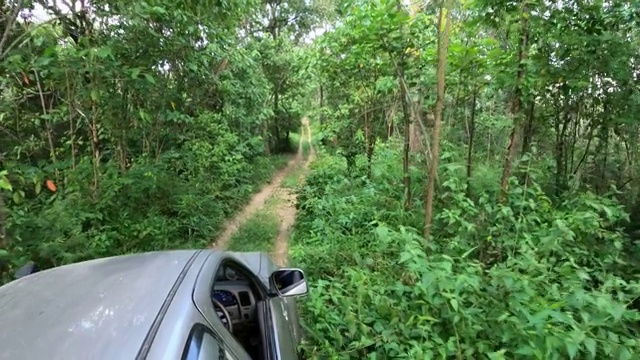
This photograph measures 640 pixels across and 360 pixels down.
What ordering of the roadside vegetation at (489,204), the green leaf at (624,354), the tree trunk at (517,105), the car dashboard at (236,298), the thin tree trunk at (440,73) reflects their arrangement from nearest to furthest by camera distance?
the green leaf at (624,354)
the car dashboard at (236,298)
the roadside vegetation at (489,204)
the thin tree trunk at (440,73)
the tree trunk at (517,105)

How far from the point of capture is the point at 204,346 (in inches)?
57.1

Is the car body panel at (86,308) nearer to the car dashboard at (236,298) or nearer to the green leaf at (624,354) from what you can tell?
the car dashboard at (236,298)

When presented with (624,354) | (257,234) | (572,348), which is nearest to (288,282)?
(572,348)

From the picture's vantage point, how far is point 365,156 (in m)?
10.4

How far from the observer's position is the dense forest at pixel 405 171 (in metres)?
3.18

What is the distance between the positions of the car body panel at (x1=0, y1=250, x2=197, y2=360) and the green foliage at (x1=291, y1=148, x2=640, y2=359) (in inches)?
66.0

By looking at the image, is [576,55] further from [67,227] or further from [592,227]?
[67,227]

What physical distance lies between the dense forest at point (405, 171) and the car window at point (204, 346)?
1.62m

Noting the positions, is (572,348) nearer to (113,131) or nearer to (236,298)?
(236,298)

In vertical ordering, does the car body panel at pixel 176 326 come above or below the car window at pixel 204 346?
above

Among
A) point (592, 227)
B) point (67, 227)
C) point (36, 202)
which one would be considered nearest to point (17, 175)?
point (67, 227)

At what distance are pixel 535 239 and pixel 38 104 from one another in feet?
25.8

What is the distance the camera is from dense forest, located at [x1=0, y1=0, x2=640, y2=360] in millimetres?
3182

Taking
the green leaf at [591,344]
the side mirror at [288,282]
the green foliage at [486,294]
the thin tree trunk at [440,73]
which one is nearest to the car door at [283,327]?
the side mirror at [288,282]
